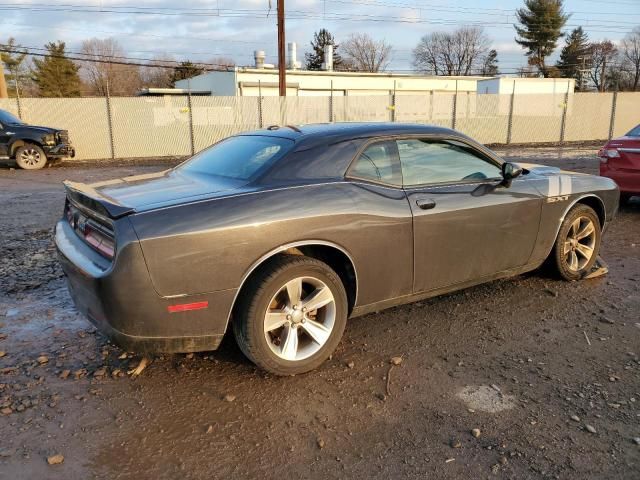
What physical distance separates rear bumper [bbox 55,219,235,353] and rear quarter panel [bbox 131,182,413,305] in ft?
0.23

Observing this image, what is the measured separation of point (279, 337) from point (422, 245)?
Answer: 1.20m

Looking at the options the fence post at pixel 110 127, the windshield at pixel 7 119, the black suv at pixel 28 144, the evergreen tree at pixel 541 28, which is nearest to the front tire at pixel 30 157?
the black suv at pixel 28 144

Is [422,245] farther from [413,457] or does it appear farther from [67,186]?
[67,186]

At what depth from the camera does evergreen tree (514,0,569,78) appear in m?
65.9

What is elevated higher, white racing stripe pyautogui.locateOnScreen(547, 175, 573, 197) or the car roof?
the car roof

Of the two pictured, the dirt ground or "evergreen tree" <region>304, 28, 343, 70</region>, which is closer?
the dirt ground

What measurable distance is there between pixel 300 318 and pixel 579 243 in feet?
10.3

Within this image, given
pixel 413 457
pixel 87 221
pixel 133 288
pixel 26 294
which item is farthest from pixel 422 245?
pixel 26 294

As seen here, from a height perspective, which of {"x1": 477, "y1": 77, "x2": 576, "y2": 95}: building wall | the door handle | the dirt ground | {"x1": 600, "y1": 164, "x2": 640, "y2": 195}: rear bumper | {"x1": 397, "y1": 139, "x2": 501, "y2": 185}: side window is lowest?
the dirt ground

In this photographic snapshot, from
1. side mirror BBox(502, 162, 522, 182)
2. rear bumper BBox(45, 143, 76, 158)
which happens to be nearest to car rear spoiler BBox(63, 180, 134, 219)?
side mirror BBox(502, 162, 522, 182)

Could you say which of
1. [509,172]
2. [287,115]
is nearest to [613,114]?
[287,115]

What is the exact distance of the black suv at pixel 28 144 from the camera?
15.0m

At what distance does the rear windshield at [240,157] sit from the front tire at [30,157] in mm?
13302

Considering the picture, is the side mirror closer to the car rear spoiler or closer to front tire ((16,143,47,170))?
the car rear spoiler
